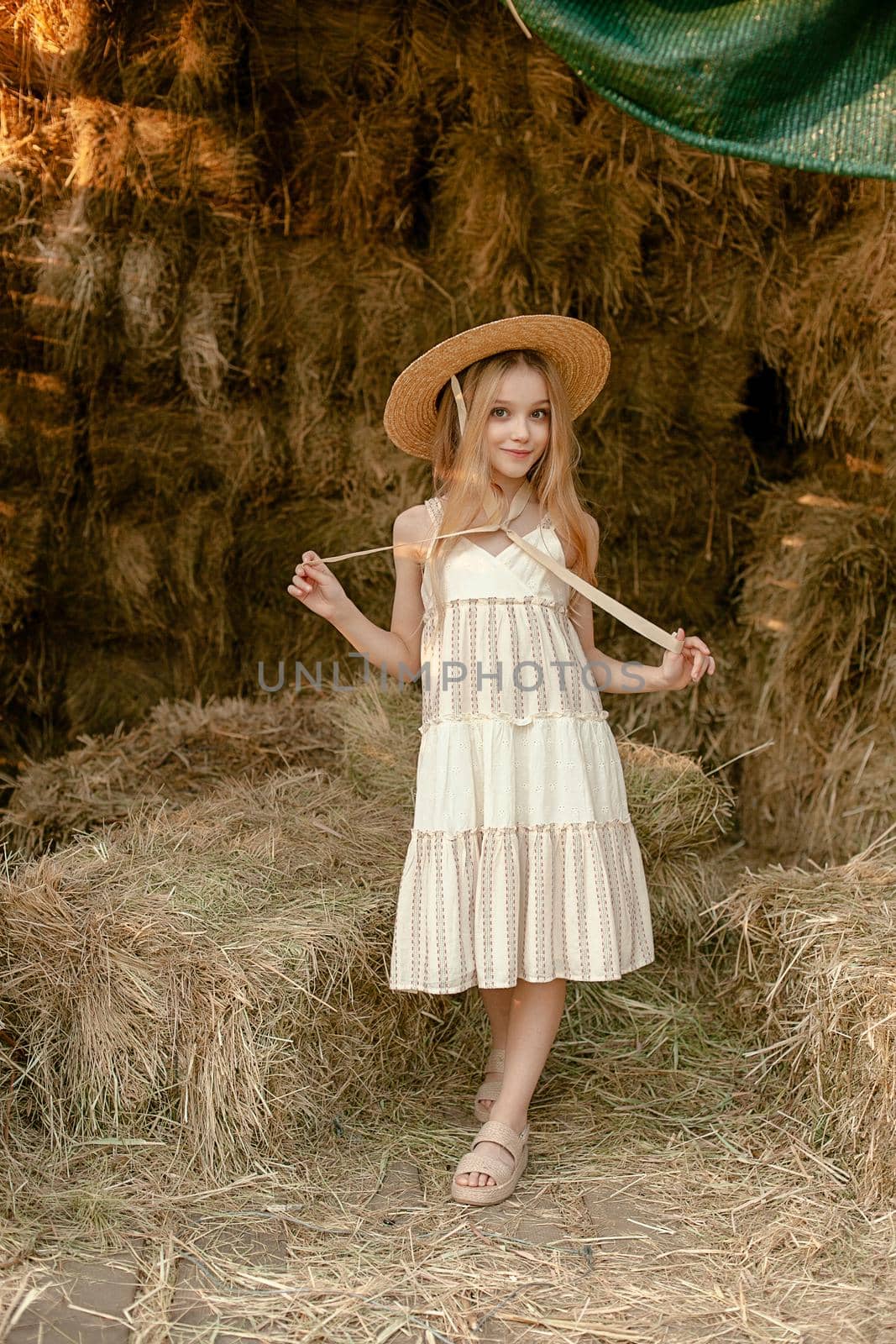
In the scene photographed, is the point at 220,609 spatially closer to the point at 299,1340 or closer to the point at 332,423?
the point at 332,423

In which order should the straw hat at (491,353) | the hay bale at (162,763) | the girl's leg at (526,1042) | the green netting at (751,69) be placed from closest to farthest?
the green netting at (751,69) → the girl's leg at (526,1042) → the straw hat at (491,353) → the hay bale at (162,763)

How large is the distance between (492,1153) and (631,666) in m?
1.04

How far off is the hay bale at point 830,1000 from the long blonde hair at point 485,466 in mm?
894

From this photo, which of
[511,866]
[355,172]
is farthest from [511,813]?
[355,172]

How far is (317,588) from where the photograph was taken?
105 inches

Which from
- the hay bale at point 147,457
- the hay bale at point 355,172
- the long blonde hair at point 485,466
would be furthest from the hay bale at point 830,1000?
the hay bale at point 355,172

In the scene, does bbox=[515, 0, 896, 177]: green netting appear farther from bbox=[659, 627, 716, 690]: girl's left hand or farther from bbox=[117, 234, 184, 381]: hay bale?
bbox=[117, 234, 184, 381]: hay bale

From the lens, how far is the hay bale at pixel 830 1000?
2500 millimetres

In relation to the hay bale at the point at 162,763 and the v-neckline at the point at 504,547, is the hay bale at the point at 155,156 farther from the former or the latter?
the v-neckline at the point at 504,547

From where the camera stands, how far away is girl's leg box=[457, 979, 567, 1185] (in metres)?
2.63

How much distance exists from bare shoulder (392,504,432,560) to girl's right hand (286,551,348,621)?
0.21m

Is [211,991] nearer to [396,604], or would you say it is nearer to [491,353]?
[396,604]

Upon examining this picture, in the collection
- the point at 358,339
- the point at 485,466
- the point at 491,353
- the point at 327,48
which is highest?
the point at 327,48

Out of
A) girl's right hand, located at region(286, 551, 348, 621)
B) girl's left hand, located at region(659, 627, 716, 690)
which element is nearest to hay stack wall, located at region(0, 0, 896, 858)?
girl's left hand, located at region(659, 627, 716, 690)
